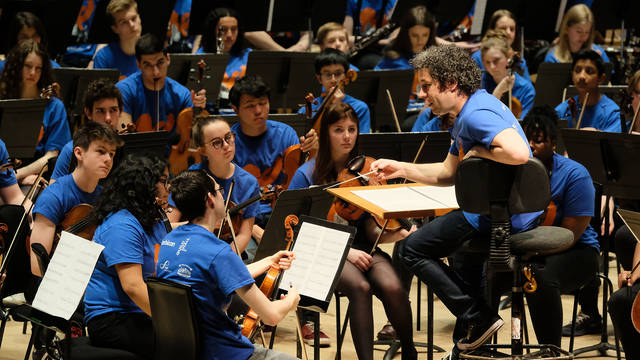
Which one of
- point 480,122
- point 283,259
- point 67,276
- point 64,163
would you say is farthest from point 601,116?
point 67,276

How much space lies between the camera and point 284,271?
325 cm

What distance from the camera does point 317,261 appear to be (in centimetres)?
324

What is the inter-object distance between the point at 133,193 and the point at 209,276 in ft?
1.98

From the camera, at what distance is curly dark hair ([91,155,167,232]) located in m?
3.20

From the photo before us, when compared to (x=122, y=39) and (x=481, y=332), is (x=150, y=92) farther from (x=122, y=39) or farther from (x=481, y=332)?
(x=481, y=332)

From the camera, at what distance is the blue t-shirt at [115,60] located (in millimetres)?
Result: 6402

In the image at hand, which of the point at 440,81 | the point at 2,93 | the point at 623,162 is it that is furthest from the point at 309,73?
the point at 440,81

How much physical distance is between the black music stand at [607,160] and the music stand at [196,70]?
2547 mm

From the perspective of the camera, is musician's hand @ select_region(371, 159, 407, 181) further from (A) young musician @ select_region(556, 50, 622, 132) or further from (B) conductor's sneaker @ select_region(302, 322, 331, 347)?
(A) young musician @ select_region(556, 50, 622, 132)

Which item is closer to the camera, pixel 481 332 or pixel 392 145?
pixel 481 332

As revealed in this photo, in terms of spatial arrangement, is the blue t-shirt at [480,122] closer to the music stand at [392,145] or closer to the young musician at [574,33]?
the music stand at [392,145]

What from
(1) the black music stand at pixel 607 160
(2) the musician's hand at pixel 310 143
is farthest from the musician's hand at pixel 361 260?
(1) the black music stand at pixel 607 160

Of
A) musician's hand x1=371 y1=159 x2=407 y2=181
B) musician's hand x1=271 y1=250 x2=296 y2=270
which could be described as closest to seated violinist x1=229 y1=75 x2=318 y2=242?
musician's hand x1=371 y1=159 x2=407 y2=181

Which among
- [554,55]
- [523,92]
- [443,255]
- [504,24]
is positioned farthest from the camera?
[554,55]
